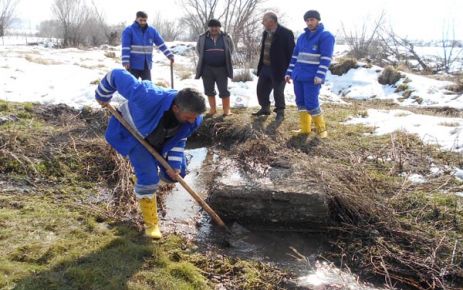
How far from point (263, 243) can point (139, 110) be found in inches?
67.3

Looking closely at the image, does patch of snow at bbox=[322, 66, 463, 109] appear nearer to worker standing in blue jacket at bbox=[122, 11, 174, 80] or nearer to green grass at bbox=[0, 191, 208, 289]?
worker standing in blue jacket at bbox=[122, 11, 174, 80]

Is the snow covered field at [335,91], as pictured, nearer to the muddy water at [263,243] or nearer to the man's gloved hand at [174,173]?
the muddy water at [263,243]

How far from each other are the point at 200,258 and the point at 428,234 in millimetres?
2065

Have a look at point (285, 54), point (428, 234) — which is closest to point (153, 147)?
point (428, 234)

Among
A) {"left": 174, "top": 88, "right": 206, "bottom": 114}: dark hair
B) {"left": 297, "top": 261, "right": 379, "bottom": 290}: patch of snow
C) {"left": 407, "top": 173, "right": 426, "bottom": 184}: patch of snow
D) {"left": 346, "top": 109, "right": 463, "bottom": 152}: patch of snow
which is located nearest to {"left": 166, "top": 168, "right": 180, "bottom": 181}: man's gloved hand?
{"left": 174, "top": 88, "right": 206, "bottom": 114}: dark hair

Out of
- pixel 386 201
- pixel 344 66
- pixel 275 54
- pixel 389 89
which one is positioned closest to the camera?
pixel 386 201

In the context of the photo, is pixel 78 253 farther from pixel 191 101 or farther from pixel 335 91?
pixel 335 91

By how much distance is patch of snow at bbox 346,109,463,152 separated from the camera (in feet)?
19.0

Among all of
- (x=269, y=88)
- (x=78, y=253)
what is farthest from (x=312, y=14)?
(x=78, y=253)

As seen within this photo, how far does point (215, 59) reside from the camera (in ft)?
23.2

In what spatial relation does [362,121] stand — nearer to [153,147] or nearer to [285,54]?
[285,54]

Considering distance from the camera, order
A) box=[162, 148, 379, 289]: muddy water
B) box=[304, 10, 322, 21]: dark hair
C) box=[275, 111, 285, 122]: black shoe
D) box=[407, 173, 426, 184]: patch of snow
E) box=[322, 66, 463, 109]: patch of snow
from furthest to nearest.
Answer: box=[322, 66, 463, 109]: patch of snow, box=[275, 111, 285, 122]: black shoe, box=[304, 10, 322, 21]: dark hair, box=[407, 173, 426, 184]: patch of snow, box=[162, 148, 379, 289]: muddy water

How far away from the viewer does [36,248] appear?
3.24 metres

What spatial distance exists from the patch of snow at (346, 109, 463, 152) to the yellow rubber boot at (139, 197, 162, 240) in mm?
4081
